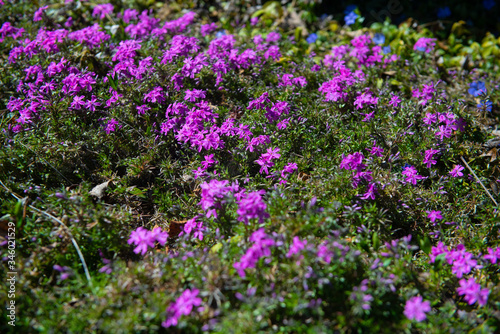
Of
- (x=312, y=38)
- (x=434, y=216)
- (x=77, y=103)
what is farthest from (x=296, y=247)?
(x=312, y=38)

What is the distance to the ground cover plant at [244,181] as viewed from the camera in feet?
7.31

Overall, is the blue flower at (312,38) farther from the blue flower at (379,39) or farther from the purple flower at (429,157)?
the purple flower at (429,157)

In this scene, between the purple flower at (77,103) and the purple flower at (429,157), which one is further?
the purple flower at (77,103)

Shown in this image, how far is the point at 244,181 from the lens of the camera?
301 centimetres

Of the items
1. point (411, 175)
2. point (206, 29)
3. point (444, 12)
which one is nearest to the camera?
point (411, 175)

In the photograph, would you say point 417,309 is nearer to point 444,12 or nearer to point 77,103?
point 77,103

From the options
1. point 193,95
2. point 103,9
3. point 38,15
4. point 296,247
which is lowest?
point 296,247

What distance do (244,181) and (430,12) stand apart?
14.4 ft

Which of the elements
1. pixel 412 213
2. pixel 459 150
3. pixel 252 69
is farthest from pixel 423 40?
pixel 412 213

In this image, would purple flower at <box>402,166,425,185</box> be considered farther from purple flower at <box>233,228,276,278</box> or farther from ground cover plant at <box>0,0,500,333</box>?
purple flower at <box>233,228,276,278</box>

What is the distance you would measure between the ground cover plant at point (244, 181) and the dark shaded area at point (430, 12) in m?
0.66

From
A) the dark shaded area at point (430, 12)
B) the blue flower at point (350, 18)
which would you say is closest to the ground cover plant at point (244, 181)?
the blue flower at point (350, 18)

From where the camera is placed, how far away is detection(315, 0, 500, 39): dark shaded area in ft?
17.6

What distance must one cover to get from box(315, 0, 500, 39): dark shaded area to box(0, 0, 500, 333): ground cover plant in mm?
661
